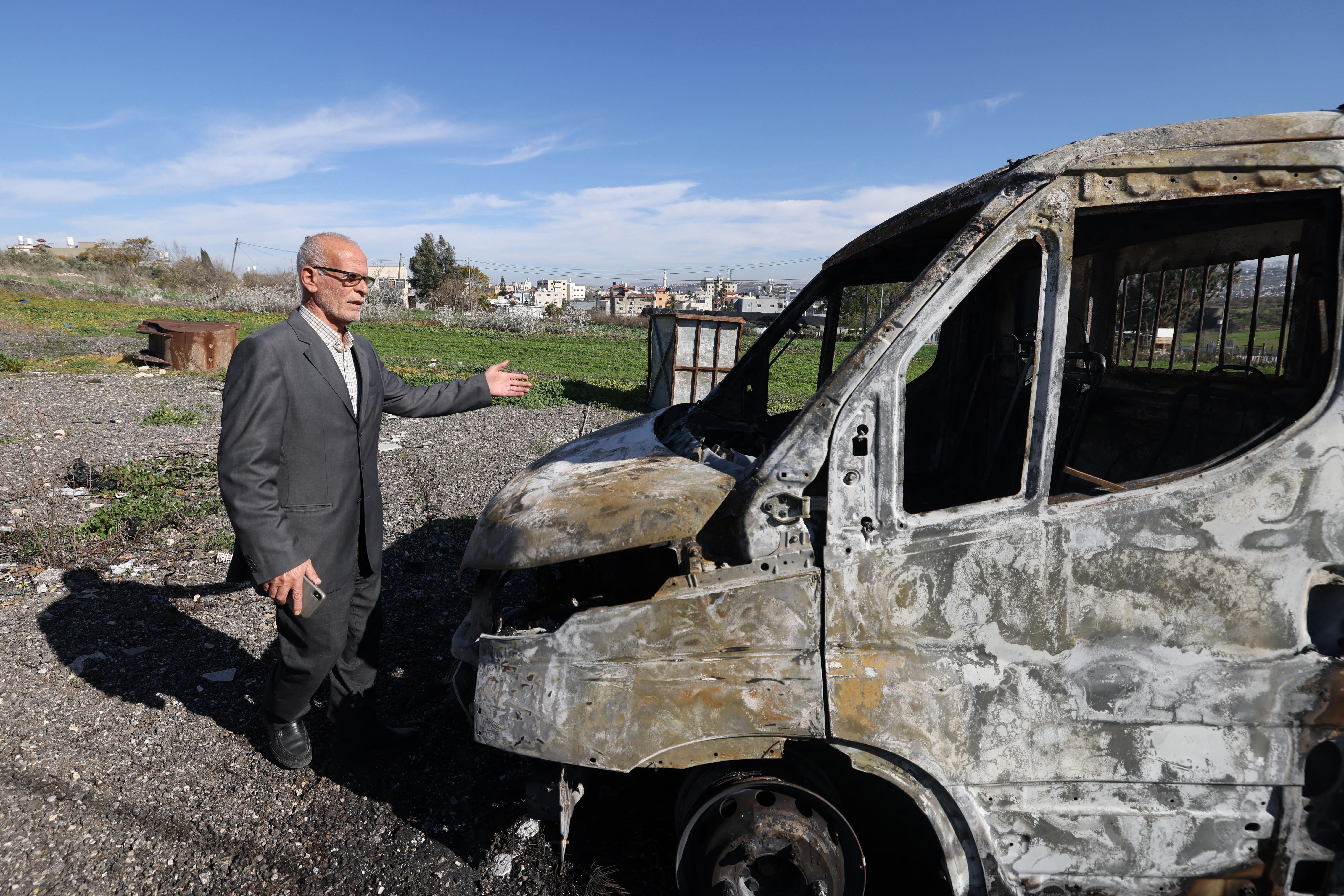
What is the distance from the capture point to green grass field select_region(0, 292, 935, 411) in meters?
13.9

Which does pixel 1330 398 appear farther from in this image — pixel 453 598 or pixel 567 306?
pixel 567 306

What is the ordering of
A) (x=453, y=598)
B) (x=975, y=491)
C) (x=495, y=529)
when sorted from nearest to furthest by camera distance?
(x=495, y=529)
(x=975, y=491)
(x=453, y=598)

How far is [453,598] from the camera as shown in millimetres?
4844

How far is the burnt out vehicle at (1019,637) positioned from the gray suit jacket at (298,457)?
1.09 meters

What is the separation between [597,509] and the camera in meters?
2.24

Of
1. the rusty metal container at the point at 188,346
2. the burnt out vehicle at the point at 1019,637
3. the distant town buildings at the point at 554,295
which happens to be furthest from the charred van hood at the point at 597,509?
the distant town buildings at the point at 554,295

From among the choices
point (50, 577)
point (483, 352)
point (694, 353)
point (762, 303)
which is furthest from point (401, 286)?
point (50, 577)

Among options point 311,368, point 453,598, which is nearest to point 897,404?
point 311,368

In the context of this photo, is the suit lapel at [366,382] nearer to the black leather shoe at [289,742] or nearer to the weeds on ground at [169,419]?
the black leather shoe at [289,742]

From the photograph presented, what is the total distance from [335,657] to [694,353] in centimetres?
1035

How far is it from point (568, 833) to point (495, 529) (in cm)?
122

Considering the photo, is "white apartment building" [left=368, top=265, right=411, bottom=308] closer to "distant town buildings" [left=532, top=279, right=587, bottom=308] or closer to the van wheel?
the van wheel

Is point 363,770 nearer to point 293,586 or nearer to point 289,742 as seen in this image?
point 289,742

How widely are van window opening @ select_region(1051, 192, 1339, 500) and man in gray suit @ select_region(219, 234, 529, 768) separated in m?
2.55
